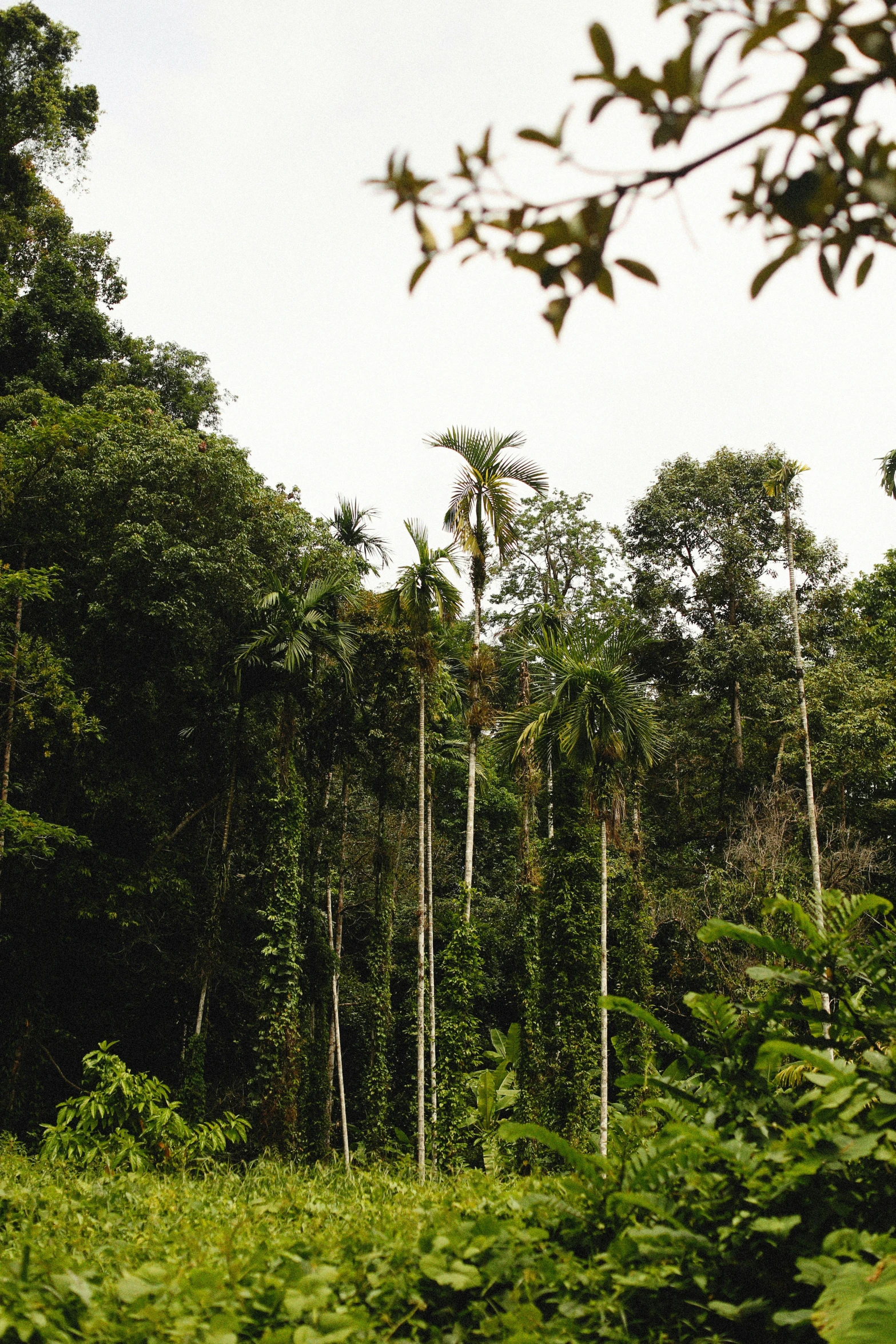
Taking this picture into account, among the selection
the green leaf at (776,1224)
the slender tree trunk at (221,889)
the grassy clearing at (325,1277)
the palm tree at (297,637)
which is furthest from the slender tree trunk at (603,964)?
the green leaf at (776,1224)

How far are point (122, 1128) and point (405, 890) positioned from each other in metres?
13.1

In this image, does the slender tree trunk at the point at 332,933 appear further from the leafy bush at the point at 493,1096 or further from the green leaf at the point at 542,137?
the green leaf at the point at 542,137

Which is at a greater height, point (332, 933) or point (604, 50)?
point (604, 50)

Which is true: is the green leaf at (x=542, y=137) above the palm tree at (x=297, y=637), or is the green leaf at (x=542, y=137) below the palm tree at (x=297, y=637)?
below

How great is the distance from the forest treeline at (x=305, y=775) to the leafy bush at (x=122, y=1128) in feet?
10.3

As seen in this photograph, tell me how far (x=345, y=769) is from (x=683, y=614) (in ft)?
32.8

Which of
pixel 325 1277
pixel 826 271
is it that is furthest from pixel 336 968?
pixel 826 271

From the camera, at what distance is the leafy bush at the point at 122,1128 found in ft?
20.5

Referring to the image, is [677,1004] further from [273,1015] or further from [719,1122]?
[719,1122]

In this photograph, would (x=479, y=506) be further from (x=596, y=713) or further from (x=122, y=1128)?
(x=122, y=1128)

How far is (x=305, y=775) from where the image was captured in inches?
591

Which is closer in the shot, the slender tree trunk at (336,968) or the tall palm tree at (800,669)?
the tall palm tree at (800,669)

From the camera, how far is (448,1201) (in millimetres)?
2371

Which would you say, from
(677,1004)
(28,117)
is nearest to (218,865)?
(677,1004)
